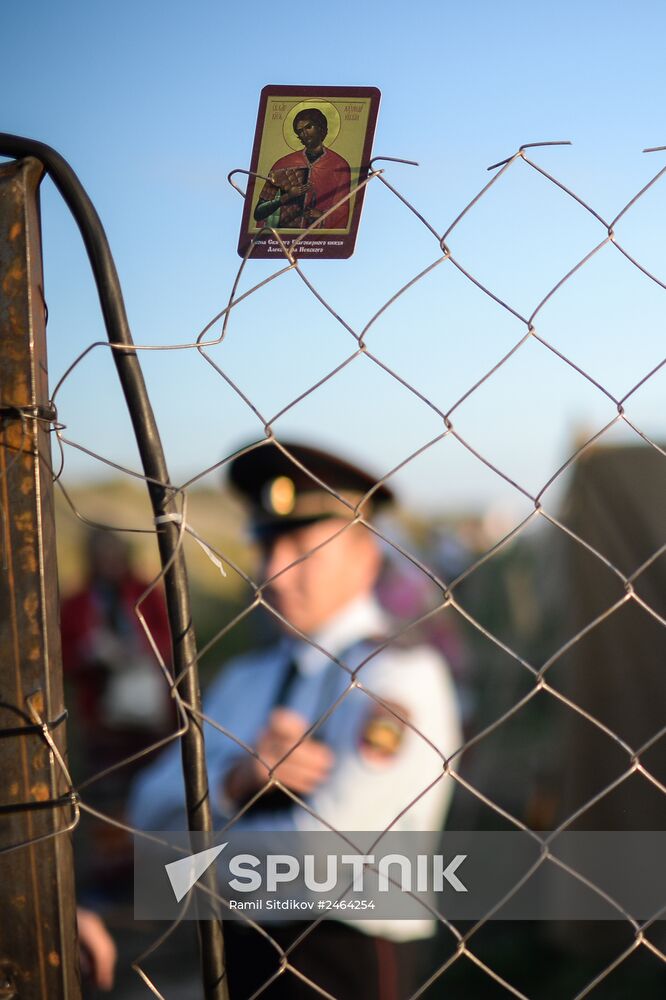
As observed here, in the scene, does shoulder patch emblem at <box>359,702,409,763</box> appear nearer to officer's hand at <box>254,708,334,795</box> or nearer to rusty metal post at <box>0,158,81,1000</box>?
officer's hand at <box>254,708,334,795</box>

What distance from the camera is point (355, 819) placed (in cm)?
129

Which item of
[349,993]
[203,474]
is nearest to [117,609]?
[349,993]

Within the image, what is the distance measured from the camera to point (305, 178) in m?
0.65

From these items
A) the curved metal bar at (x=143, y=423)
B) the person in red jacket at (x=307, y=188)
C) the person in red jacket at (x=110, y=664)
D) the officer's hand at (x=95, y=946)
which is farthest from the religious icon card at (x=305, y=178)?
the person in red jacket at (x=110, y=664)

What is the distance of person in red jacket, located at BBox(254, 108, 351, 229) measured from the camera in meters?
0.64

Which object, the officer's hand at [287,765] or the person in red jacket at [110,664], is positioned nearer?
the officer's hand at [287,765]

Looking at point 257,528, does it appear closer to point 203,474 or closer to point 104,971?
point 104,971

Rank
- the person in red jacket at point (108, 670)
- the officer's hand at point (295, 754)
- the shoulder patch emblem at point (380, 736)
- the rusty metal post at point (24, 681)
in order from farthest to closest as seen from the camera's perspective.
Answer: the person in red jacket at point (108, 670) < the shoulder patch emblem at point (380, 736) < the officer's hand at point (295, 754) < the rusty metal post at point (24, 681)

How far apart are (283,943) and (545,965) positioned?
1.94 meters

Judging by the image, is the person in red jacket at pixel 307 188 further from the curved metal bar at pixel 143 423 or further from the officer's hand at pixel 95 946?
the officer's hand at pixel 95 946

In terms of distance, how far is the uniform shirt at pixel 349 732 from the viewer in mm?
1284

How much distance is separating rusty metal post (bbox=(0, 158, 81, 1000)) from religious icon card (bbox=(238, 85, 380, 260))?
0.17 meters

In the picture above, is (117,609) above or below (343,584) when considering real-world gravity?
below

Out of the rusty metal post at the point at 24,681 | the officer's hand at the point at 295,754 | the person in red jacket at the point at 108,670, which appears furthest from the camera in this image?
the person in red jacket at the point at 108,670
